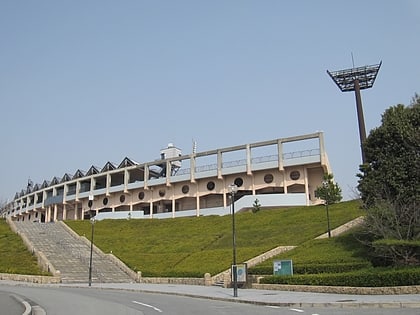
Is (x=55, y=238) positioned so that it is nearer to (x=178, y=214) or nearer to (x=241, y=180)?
(x=178, y=214)

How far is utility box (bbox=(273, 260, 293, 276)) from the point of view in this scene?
25047 millimetres

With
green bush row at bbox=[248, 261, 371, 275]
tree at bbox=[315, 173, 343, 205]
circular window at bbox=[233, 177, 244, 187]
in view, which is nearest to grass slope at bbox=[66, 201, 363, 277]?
tree at bbox=[315, 173, 343, 205]

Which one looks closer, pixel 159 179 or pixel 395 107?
pixel 395 107

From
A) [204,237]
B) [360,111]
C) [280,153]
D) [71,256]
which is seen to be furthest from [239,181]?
[71,256]

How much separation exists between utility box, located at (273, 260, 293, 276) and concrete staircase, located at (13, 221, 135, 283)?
1430 centimetres

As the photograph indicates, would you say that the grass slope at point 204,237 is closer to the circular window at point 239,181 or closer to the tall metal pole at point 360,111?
the circular window at point 239,181

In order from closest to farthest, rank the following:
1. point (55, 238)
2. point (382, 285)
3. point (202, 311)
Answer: point (202, 311) < point (382, 285) < point (55, 238)

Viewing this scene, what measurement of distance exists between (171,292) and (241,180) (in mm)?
43195

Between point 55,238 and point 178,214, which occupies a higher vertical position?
point 178,214

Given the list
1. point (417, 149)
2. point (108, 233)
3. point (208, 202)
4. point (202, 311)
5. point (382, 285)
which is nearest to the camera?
point (202, 311)

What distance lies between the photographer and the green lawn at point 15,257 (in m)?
36.0

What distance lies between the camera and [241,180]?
6681 cm

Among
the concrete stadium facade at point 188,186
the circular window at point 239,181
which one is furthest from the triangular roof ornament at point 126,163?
the circular window at point 239,181

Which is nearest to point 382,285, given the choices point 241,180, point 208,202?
point 241,180
